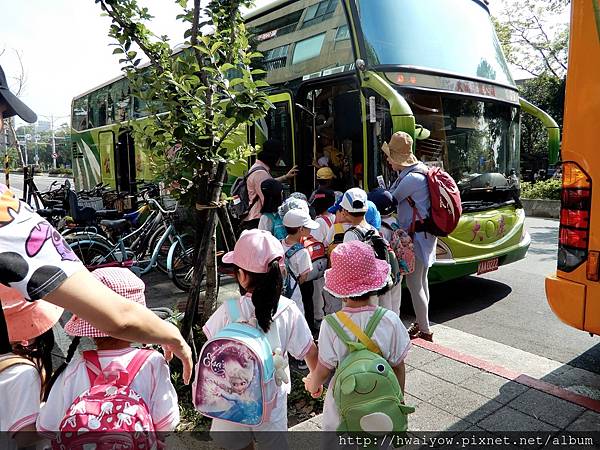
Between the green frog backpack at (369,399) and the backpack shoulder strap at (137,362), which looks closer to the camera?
the backpack shoulder strap at (137,362)

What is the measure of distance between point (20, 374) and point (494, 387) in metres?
3.21

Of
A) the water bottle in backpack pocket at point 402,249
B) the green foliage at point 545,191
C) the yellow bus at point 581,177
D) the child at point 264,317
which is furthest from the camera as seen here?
the green foliage at point 545,191

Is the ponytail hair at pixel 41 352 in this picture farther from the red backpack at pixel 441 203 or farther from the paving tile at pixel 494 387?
the red backpack at pixel 441 203

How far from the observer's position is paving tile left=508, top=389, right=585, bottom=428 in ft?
10.2

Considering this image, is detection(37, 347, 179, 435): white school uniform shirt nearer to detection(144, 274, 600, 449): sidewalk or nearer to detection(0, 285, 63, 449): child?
detection(0, 285, 63, 449): child

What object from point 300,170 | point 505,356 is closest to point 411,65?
point 300,170

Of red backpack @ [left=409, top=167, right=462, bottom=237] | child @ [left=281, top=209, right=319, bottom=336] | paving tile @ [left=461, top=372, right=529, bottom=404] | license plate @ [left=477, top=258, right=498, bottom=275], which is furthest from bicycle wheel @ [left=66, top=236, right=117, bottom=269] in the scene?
paving tile @ [left=461, top=372, right=529, bottom=404]

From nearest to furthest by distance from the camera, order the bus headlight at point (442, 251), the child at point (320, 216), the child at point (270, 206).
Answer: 1. the child at point (270, 206)
2. the child at point (320, 216)
3. the bus headlight at point (442, 251)

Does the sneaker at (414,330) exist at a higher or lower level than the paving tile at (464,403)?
higher

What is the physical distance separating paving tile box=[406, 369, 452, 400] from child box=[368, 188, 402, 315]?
713 mm

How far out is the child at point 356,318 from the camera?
7.34 ft

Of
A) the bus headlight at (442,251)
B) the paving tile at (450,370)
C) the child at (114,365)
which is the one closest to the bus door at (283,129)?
the bus headlight at (442,251)

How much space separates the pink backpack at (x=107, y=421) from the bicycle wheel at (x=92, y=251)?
5354 millimetres

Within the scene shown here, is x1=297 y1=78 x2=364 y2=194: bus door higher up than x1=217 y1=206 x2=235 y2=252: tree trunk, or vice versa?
x1=297 y1=78 x2=364 y2=194: bus door
